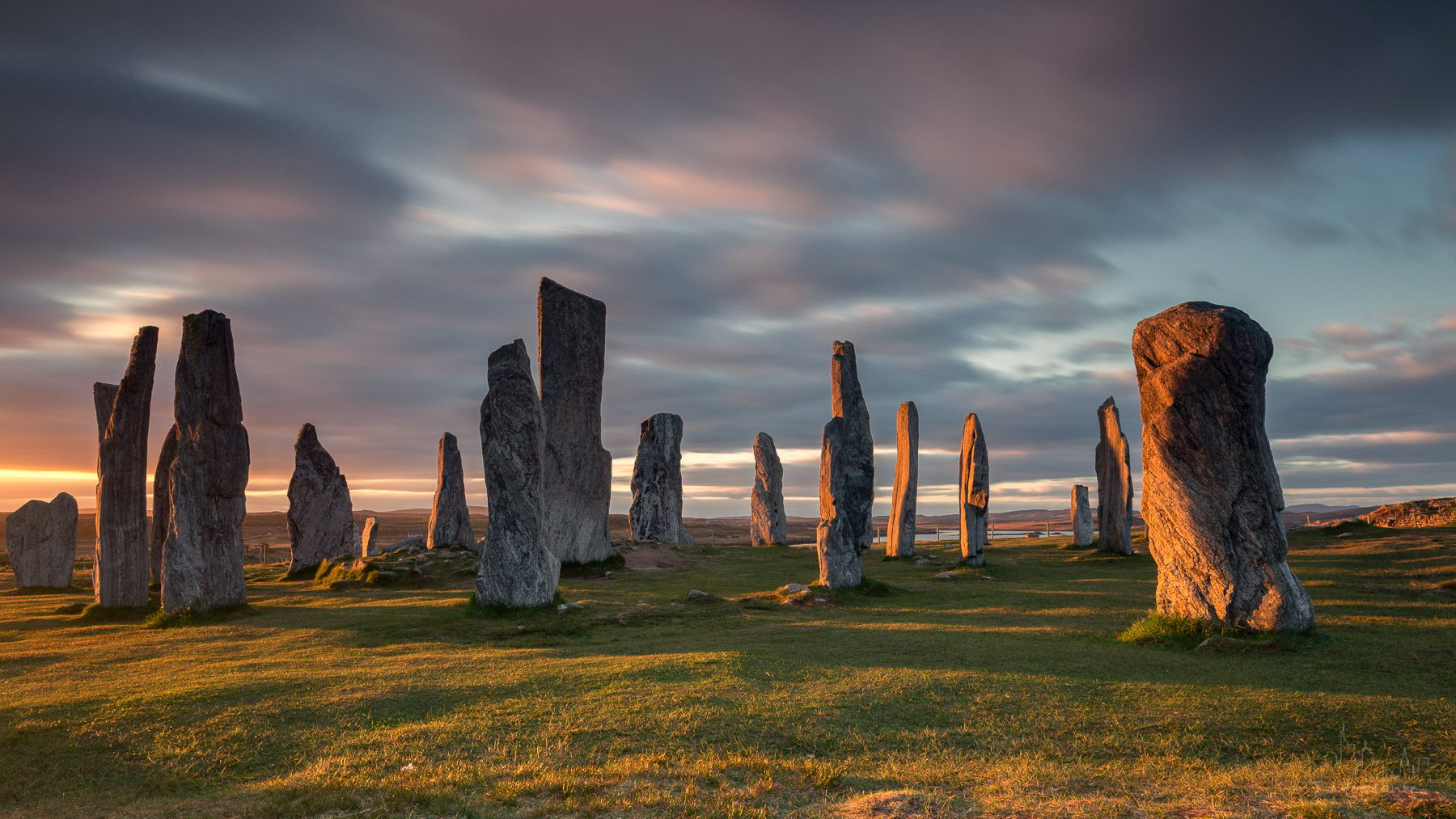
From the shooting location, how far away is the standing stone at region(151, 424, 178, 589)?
19.6 metres

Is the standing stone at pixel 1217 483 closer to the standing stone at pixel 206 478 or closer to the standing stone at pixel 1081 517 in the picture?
the standing stone at pixel 206 478

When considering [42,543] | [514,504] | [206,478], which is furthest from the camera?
[42,543]

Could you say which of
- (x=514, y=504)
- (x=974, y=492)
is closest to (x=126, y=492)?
(x=514, y=504)

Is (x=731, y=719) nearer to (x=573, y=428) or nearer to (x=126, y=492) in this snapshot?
(x=573, y=428)

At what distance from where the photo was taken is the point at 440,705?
963cm

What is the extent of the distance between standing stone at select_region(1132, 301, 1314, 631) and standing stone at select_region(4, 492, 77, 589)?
28.1 m

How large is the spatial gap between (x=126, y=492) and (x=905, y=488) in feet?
77.4

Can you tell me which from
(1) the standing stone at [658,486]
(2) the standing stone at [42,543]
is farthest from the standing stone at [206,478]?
(1) the standing stone at [658,486]

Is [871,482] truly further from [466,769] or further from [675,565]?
[466,769]

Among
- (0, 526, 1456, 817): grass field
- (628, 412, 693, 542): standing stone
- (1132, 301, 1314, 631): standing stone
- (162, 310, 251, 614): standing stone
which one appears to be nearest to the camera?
(0, 526, 1456, 817): grass field

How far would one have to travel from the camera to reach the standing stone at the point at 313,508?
26094 mm

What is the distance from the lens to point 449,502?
29.0m

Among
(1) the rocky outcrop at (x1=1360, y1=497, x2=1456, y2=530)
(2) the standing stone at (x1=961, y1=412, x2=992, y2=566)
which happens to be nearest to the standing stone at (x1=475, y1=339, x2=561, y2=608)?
(2) the standing stone at (x1=961, y1=412, x2=992, y2=566)

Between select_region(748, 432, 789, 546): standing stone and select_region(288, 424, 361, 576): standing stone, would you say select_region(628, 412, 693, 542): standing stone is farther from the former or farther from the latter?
select_region(288, 424, 361, 576): standing stone
